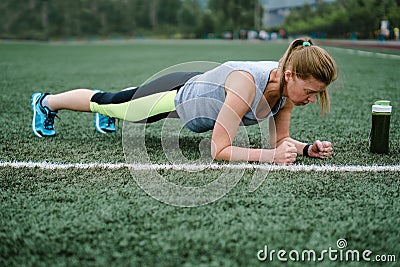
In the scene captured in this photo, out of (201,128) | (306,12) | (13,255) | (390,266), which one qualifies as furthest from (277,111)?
(306,12)

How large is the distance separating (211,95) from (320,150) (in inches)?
25.4

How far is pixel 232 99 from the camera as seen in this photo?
2451 mm

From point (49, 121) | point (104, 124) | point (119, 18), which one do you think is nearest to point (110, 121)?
point (104, 124)

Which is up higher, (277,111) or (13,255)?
(277,111)

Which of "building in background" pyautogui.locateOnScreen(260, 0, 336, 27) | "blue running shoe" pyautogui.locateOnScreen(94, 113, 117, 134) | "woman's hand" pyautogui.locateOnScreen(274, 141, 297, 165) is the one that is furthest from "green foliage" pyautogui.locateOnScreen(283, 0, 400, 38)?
"building in background" pyautogui.locateOnScreen(260, 0, 336, 27)

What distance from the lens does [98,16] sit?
184 ft

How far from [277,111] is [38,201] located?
138 centimetres

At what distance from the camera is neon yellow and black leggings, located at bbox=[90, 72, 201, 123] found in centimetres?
300

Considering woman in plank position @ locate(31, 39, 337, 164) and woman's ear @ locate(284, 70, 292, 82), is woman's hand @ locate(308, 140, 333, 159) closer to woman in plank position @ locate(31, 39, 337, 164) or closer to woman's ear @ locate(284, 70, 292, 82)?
woman in plank position @ locate(31, 39, 337, 164)

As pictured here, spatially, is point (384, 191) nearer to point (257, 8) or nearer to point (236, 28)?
point (236, 28)

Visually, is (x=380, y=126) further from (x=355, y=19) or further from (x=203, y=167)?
(x=355, y=19)

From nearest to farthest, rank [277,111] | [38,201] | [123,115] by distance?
[38,201] < [277,111] < [123,115]

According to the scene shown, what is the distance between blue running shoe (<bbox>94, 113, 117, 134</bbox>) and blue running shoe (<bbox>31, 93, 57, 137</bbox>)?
30 centimetres

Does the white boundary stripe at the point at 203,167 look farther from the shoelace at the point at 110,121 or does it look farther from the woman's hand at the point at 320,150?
the shoelace at the point at 110,121
